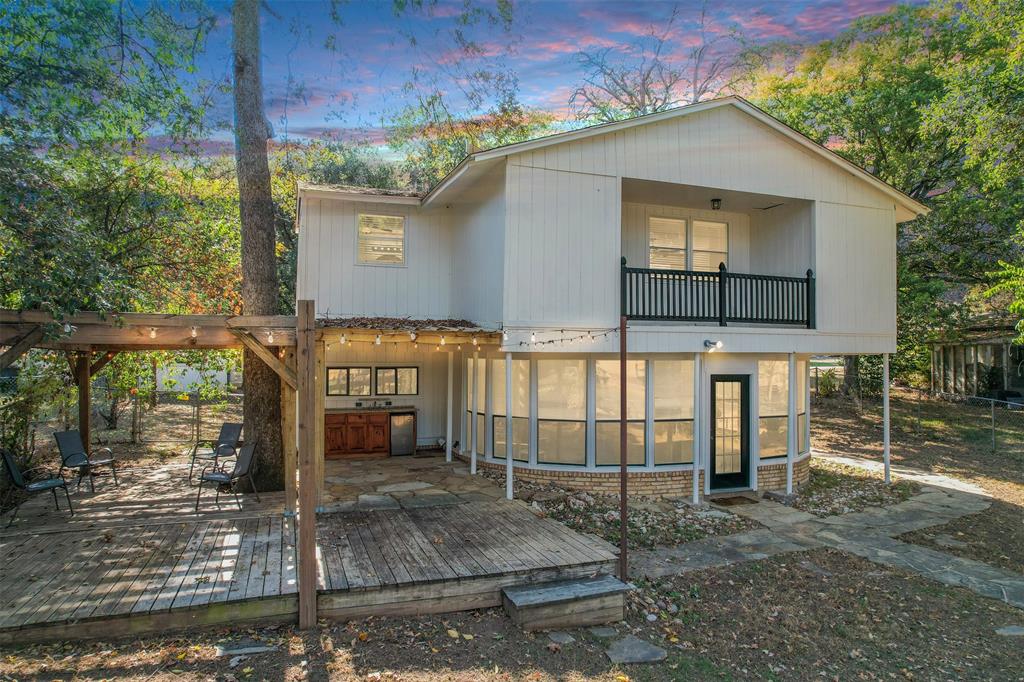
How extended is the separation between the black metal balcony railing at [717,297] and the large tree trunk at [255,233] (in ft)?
20.0

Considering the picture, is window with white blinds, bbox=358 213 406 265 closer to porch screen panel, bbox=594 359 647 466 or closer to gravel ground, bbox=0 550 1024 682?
porch screen panel, bbox=594 359 647 466

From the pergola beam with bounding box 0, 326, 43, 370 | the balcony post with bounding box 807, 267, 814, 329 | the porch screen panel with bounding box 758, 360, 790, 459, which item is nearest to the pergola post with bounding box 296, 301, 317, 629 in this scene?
the pergola beam with bounding box 0, 326, 43, 370

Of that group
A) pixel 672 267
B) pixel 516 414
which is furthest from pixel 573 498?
pixel 672 267

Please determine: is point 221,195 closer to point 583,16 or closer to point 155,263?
point 155,263

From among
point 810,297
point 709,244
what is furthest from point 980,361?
point 709,244

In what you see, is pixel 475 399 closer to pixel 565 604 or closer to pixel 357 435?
pixel 357 435

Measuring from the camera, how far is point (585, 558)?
5.98 m

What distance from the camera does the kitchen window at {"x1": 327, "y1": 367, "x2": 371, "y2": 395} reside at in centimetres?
1182

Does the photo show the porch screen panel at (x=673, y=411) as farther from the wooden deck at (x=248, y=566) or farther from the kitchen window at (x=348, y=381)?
the kitchen window at (x=348, y=381)

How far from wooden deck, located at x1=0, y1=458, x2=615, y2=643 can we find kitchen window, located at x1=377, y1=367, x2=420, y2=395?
482cm

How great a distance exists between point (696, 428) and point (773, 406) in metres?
2.15

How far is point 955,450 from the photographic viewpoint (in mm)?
14555

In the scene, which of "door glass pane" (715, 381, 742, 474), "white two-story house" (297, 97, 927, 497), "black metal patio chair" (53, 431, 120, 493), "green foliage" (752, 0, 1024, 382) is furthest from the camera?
"green foliage" (752, 0, 1024, 382)

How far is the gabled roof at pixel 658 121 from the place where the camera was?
27.8ft
